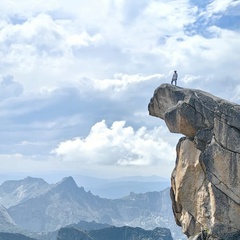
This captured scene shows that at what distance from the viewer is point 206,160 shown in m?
50.7

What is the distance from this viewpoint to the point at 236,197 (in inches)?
1975

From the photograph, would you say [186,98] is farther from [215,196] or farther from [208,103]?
Result: [215,196]

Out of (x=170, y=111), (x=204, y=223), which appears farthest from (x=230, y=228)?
(x=170, y=111)

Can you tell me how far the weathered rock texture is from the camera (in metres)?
50.2

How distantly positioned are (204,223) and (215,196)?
3654mm

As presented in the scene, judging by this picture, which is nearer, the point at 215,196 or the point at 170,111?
the point at 215,196

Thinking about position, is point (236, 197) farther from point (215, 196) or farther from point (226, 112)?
point (226, 112)

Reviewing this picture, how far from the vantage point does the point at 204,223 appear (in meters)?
52.1

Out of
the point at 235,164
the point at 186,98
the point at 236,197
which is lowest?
the point at 236,197

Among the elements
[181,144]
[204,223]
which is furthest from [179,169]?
[204,223]

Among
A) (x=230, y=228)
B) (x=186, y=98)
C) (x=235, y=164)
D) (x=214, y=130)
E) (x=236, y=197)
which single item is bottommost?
(x=230, y=228)

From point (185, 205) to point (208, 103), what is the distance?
12.0 meters

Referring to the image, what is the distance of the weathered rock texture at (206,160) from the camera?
5025cm

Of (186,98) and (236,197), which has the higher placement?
(186,98)
